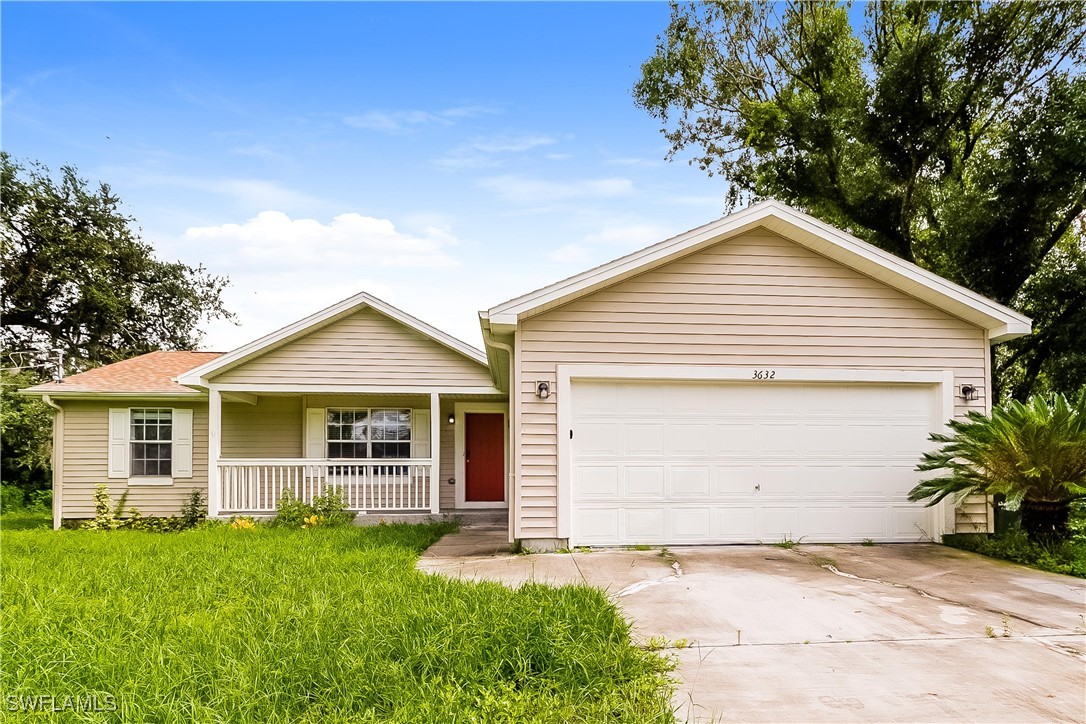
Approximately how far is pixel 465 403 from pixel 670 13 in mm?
12676

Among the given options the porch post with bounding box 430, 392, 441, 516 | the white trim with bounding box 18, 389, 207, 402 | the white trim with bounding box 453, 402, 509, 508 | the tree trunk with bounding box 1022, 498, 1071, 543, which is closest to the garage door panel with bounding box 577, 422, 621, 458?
the tree trunk with bounding box 1022, 498, 1071, 543

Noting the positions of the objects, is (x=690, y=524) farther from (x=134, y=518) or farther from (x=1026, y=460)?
(x=134, y=518)

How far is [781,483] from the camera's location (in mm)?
8164

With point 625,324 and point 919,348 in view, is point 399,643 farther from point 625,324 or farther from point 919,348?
point 919,348

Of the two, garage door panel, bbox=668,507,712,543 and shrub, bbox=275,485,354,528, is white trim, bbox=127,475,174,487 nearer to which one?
shrub, bbox=275,485,354,528

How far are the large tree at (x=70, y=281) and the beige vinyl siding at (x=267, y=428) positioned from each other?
9290 millimetres

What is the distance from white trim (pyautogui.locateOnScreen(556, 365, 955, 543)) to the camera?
780 centimetres

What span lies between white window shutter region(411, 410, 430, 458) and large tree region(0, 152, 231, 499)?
12.3 m

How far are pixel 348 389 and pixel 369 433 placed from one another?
1.71 m

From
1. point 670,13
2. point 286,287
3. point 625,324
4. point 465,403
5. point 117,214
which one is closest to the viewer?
point 625,324

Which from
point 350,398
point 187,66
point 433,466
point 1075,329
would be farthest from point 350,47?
point 1075,329

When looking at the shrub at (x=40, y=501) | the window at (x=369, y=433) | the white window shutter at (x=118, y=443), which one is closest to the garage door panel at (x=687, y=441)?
the window at (x=369, y=433)

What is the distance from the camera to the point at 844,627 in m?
4.60

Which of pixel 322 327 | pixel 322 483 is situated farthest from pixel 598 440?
pixel 322 483
